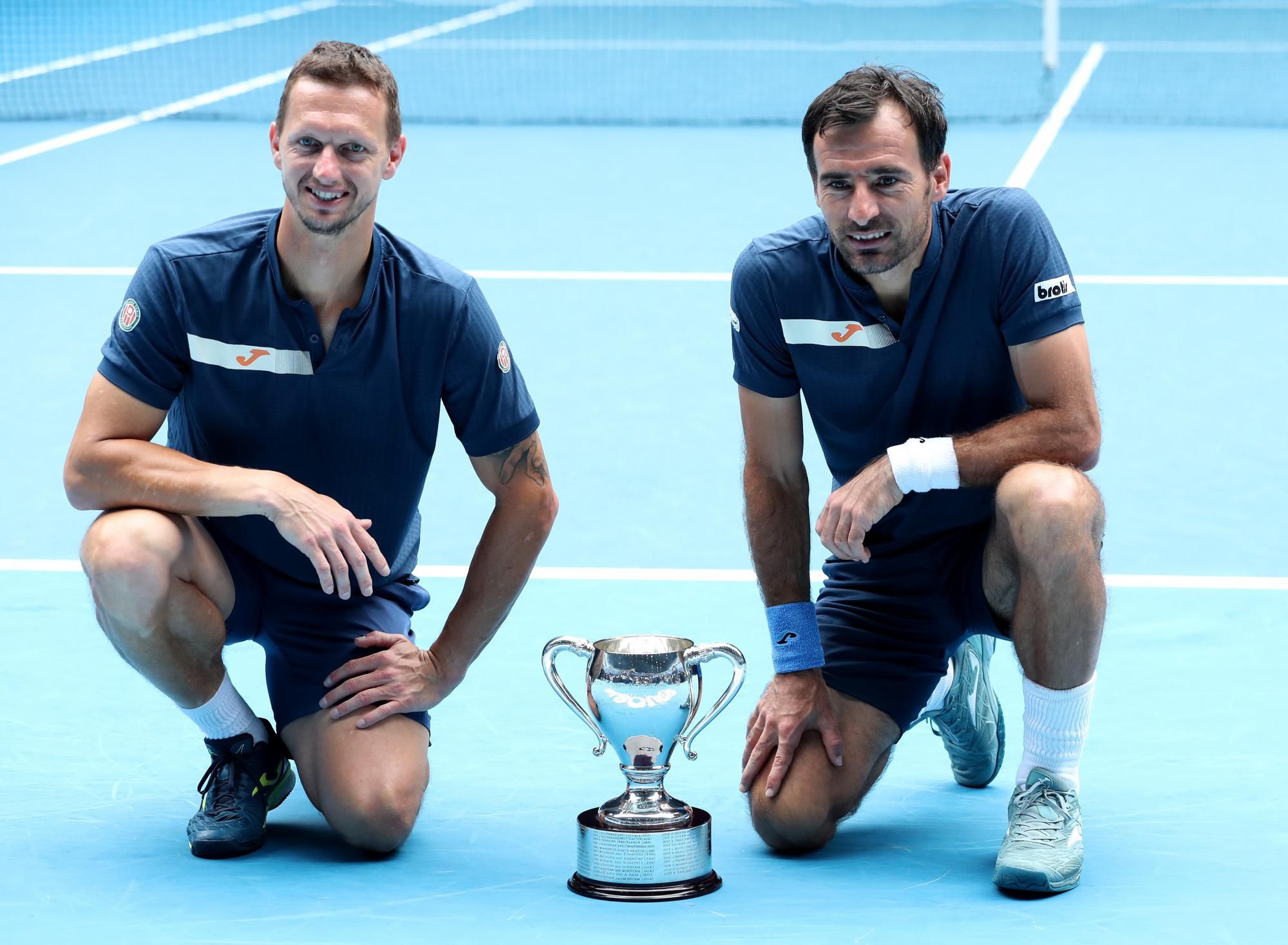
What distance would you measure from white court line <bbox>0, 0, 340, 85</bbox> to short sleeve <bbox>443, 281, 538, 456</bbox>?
11903 millimetres

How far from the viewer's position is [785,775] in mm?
3711

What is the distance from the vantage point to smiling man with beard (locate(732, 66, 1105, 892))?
3.55 m

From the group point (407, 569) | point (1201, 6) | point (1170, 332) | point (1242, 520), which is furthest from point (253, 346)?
point (1201, 6)

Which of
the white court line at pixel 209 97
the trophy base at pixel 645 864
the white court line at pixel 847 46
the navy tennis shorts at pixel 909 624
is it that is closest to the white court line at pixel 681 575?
the navy tennis shorts at pixel 909 624

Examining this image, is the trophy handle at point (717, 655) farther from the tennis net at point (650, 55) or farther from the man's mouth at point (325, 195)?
the tennis net at point (650, 55)

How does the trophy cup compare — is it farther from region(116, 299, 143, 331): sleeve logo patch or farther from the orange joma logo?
region(116, 299, 143, 331): sleeve logo patch

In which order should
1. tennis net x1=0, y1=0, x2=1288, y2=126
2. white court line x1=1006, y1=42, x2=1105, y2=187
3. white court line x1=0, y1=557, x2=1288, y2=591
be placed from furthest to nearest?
tennis net x1=0, y1=0, x2=1288, y2=126 → white court line x1=1006, y1=42, x2=1105, y2=187 → white court line x1=0, y1=557, x2=1288, y2=591

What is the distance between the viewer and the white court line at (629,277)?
8375 millimetres

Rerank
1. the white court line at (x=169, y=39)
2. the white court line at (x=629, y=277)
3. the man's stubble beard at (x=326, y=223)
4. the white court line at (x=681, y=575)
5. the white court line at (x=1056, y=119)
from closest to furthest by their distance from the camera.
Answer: the man's stubble beard at (x=326, y=223), the white court line at (x=681, y=575), the white court line at (x=629, y=277), the white court line at (x=1056, y=119), the white court line at (x=169, y=39)

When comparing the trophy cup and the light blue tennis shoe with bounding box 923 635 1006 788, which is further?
the light blue tennis shoe with bounding box 923 635 1006 788

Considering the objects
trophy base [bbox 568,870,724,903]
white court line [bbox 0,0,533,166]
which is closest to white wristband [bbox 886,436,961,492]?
trophy base [bbox 568,870,724,903]

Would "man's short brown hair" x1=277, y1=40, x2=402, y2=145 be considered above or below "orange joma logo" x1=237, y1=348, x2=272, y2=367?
above

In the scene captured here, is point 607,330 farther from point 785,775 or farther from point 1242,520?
point 785,775

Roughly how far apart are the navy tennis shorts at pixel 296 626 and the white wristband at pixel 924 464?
105 cm
